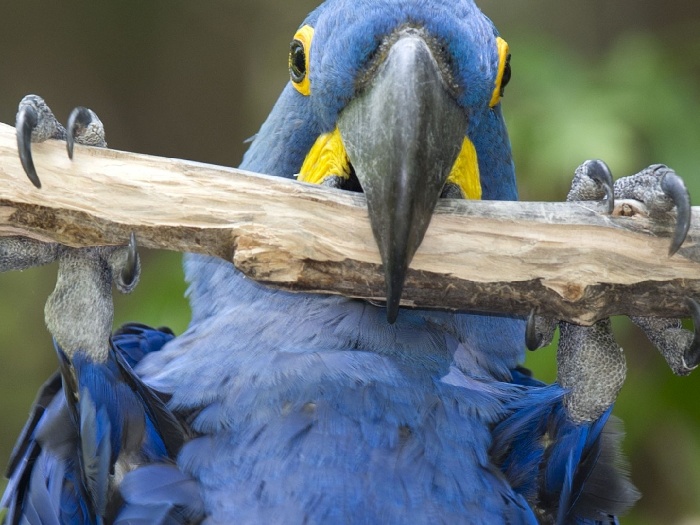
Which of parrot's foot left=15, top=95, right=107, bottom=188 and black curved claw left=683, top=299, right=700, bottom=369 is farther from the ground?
parrot's foot left=15, top=95, right=107, bottom=188

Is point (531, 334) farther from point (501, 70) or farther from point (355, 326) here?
point (501, 70)

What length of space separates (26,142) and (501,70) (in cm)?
101

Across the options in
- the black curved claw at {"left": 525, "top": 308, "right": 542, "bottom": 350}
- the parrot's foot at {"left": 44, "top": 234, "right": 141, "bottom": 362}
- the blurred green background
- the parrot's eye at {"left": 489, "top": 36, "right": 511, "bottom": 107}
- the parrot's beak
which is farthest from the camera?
the blurred green background

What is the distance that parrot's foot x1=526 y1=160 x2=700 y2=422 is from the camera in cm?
160

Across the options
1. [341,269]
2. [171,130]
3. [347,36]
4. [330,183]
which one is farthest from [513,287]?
[171,130]

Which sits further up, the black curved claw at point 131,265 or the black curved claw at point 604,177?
the black curved claw at point 604,177

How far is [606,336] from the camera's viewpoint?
→ 1.89m

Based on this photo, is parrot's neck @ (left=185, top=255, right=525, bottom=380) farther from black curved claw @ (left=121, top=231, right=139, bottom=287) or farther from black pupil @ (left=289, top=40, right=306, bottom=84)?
black pupil @ (left=289, top=40, right=306, bottom=84)

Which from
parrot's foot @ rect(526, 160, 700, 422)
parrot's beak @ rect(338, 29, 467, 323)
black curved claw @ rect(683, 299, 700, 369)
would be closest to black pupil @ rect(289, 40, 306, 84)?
parrot's beak @ rect(338, 29, 467, 323)

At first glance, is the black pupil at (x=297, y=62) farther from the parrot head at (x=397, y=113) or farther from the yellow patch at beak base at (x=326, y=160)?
the yellow patch at beak base at (x=326, y=160)

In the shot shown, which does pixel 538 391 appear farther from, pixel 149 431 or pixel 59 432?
pixel 59 432

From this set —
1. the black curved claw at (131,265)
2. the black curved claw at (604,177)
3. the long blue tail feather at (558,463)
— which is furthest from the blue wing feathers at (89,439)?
the black curved claw at (604,177)

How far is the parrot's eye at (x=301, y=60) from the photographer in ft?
6.59

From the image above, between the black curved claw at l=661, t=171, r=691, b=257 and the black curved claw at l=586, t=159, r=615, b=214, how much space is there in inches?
3.5
